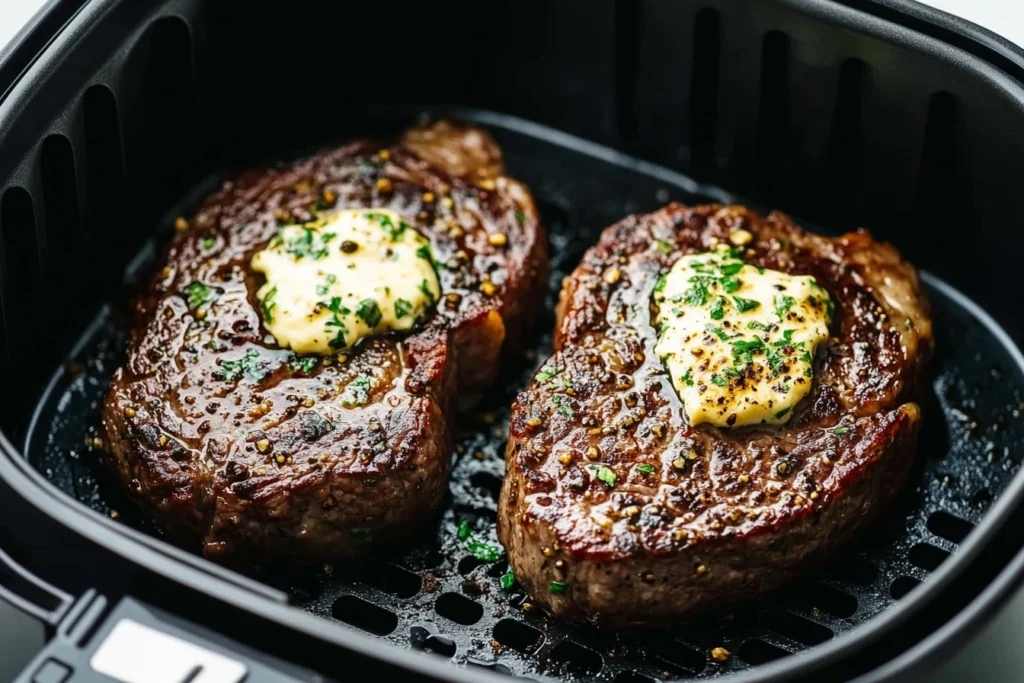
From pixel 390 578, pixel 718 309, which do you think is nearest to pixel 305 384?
pixel 390 578

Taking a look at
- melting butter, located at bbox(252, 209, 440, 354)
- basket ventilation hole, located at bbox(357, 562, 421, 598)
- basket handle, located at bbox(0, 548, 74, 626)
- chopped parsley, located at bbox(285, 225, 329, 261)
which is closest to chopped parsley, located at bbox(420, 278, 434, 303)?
melting butter, located at bbox(252, 209, 440, 354)

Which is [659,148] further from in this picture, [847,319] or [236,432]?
[236,432]

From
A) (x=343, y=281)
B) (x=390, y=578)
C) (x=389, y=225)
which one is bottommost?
(x=390, y=578)

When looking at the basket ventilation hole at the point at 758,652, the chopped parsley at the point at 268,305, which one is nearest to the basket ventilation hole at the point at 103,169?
the chopped parsley at the point at 268,305

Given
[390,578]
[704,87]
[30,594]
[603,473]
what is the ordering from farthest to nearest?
[704,87] < [390,578] < [603,473] < [30,594]

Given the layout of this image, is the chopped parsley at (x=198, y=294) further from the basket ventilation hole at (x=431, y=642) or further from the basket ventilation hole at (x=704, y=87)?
the basket ventilation hole at (x=704, y=87)

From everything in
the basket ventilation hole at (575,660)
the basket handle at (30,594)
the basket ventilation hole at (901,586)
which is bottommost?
the basket handle at (30,594)

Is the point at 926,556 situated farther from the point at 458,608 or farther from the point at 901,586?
the point at 458,608

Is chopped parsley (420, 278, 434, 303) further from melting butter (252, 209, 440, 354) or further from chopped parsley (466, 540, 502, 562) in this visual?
chopped parsley (466, 540, 502, 562)
